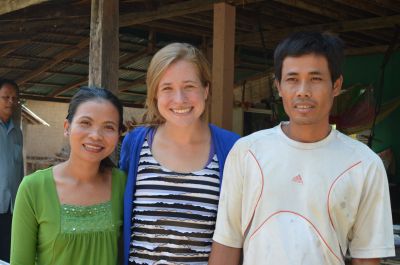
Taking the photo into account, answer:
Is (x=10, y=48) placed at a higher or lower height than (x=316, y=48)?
higher

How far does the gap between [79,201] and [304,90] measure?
85cm

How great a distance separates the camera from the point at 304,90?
1.46 meters

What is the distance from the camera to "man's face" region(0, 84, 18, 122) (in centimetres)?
393

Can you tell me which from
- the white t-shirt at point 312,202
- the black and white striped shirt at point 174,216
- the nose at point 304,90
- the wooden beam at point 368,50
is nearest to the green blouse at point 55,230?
the black and white striped shirt at point 174,216

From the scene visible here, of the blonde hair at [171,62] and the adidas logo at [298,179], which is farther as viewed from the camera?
the blonde hair at [171,62]

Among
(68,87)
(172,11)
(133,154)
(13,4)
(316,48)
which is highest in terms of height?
(68,87)

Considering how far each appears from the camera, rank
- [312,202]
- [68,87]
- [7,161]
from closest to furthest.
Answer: [312,202]
[7,161]
[68,87]

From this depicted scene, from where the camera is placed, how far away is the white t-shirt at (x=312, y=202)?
4.61 ft

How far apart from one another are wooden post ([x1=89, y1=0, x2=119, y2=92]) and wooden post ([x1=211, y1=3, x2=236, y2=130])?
0.69 meters

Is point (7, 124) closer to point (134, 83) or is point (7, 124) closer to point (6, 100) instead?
point (6, 100)

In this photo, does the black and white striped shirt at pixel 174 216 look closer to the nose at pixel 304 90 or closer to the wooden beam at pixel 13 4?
the nose at pixel 304 90

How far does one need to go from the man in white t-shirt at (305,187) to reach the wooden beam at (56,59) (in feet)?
18.7

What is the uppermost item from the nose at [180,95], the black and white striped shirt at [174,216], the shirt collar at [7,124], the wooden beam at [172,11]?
the wooden beam at [172,11]

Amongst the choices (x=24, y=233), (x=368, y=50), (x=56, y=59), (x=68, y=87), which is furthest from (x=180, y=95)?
(x=68, y=87)
